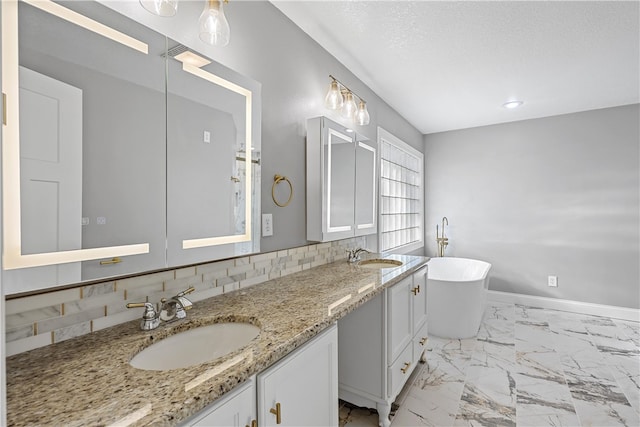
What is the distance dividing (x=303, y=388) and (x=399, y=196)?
315 cm

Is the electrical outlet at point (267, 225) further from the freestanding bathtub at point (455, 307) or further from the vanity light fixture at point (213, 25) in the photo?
the freestanding bathtub at point (455, 307)

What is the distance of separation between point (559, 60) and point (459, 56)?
2.68 feet

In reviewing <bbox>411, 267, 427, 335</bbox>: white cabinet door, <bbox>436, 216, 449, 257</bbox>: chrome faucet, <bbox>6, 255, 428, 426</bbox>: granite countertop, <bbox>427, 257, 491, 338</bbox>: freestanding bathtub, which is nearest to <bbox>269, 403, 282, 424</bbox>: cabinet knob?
<bbox>6, 255, 428, 426</bbox>: granite countertop

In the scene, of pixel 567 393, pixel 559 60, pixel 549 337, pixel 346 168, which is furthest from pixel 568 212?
pixel 346 168

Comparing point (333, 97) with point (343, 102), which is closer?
point (333, 97)

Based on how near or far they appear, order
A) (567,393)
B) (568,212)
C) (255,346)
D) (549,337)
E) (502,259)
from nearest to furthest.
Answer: (255,346) < (567,393) < (549,337) < (568,212) < (502,259)

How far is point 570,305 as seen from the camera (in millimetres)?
3850

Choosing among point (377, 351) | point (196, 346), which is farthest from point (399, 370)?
point (196, 346)

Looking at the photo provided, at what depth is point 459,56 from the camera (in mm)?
2434

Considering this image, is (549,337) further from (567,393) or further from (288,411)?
(288,411)

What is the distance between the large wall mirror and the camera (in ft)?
2.71

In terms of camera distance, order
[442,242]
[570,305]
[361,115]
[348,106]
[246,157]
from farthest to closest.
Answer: [442,242] < [570,305] < [361,115] < [348,106] < [246,157]

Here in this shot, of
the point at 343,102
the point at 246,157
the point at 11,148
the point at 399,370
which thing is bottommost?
the point at 399,370

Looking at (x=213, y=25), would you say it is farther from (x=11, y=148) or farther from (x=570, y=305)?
(x=570, y=305)
